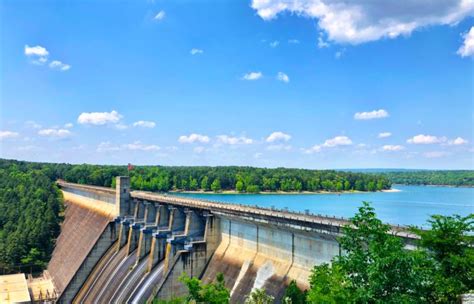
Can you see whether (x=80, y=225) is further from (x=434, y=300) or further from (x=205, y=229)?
(x=434, y=300)

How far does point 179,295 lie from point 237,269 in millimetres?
5165

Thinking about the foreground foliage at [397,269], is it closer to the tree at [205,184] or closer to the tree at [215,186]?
the tree at [215,186]

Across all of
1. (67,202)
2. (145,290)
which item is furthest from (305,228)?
(67,202)

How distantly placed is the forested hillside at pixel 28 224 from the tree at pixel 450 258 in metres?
58.3

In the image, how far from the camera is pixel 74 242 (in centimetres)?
5794

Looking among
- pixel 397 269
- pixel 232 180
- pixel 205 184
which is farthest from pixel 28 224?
pixel 232 180

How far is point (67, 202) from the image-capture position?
270ft

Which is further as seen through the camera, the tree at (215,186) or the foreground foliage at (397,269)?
the tree at (215,186)

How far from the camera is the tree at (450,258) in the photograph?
12.6 metres

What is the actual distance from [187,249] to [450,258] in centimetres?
2229

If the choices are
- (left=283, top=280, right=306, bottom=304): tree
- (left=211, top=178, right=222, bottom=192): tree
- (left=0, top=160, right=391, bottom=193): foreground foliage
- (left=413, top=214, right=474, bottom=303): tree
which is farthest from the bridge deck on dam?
(left=211, top=178, right=222, bottom=192): tree

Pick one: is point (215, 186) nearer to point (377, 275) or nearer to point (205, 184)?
point (205, 184)

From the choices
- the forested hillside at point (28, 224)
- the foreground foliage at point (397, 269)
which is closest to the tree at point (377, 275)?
the foreground foliage at point (397, 269)

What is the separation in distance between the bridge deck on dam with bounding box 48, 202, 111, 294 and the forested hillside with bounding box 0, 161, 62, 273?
1.94 m
